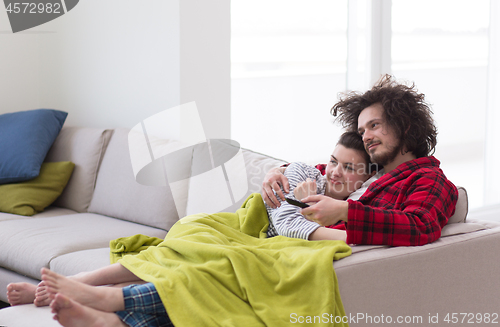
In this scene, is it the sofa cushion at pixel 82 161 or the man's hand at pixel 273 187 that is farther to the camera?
the sofa cushion at pixel 82 161

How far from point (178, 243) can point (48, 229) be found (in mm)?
1178

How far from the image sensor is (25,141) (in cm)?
289

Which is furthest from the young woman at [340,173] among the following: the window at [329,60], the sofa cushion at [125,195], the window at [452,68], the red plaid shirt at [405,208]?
the window at [452,68]

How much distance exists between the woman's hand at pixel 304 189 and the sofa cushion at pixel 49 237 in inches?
34.2

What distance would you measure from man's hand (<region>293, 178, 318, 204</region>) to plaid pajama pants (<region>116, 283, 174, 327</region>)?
0.61m

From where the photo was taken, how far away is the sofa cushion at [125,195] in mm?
2477

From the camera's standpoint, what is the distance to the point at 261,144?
333 centimetres

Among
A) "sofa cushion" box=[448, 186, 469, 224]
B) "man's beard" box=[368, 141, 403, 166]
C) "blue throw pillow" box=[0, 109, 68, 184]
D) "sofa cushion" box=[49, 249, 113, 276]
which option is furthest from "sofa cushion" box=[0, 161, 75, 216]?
"sofa cushion" box=[448, 186, 469, 224]

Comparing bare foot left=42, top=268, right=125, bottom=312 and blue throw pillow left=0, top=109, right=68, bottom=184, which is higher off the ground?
blue throw pillow left=0, top=109, right=68, bottom=184

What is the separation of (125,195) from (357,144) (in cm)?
127

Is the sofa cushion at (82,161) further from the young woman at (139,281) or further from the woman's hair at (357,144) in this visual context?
the woman's hair at (357,144)

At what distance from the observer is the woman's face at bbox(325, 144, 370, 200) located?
1.90m

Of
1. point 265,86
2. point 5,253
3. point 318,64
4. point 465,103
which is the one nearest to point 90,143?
point 5,253

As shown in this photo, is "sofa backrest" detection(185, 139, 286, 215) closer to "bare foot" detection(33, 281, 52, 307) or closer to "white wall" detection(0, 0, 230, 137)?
"white wall" detection(0, 0, 230, 137)
